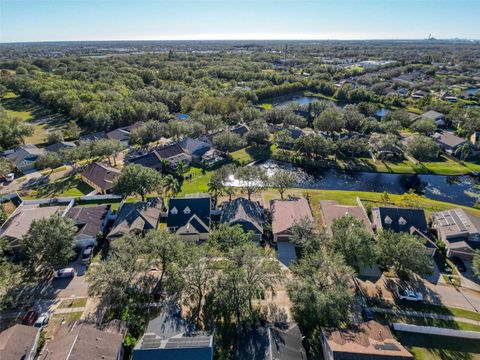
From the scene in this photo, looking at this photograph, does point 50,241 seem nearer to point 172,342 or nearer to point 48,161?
point 172,342

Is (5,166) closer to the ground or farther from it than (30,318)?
farther from it

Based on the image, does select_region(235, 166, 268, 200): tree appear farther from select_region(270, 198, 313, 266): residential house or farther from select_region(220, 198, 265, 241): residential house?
select_region(220, 198, 265, 241): residential house

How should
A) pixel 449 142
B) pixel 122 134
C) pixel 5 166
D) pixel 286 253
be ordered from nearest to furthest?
1. pixel 286 253
2. pixel 5 166
3. pixel 449 142
4. pixel 122 134

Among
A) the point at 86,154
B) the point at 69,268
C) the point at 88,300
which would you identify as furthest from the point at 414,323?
the point at 86,154

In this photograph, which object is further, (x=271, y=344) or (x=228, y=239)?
(x=228, y=239)

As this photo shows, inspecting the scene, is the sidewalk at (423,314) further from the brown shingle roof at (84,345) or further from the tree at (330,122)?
the tree at (330,122)

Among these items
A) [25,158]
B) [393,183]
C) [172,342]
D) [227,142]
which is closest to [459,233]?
[393,183]
